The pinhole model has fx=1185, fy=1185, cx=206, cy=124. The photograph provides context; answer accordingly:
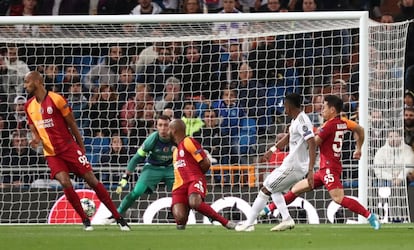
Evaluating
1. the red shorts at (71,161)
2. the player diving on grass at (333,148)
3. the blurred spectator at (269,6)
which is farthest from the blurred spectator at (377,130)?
the red shorts at (71,161)

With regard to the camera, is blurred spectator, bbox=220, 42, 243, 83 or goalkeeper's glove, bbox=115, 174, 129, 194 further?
blurred spectator, bbox=220, 42, 243, 83

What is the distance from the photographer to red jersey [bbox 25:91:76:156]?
47.6 feet

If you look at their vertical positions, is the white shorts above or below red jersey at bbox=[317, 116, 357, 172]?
below

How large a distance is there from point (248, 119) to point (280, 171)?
444 centimetres

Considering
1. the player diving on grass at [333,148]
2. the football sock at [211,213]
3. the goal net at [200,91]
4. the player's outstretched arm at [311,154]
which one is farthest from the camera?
the goal net at [200,91]

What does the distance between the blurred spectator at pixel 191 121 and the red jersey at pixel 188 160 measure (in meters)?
3.95

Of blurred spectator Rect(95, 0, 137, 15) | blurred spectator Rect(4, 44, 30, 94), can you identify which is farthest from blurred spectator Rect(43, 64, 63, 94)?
blurred spectator Rect(95, 0, 137, 15)

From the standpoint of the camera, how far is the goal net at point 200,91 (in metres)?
18.0

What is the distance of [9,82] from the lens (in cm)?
1961

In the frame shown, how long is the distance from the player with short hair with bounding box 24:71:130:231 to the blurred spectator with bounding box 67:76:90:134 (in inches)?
182

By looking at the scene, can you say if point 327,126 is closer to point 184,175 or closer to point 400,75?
point 184,175

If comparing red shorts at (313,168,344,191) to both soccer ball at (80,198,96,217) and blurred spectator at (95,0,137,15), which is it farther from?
blurred spectator at (95,0,137,15)

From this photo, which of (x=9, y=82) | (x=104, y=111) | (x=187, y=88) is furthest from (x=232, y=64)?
(x=9, y=82)

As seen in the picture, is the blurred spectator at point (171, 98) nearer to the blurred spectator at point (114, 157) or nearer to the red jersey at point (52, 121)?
the blurred spectator at point (114, 157)
